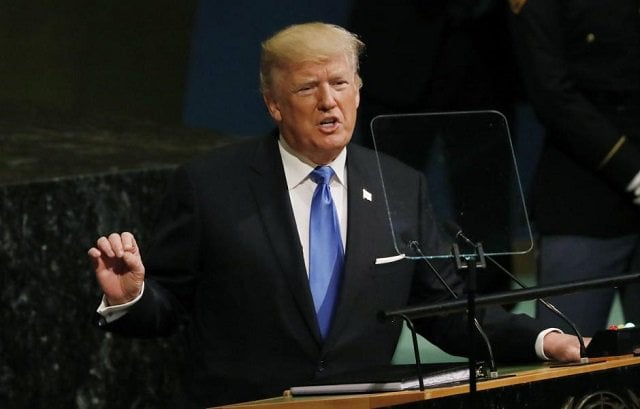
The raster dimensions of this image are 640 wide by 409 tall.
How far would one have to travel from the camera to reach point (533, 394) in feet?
9.74

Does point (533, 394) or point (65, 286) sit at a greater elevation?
point (65, 286)

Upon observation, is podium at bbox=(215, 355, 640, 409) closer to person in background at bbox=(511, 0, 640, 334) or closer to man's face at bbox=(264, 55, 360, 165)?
man's face at bbox=(264, 55, 360, 165)

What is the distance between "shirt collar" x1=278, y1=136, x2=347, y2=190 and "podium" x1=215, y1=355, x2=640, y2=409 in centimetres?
85

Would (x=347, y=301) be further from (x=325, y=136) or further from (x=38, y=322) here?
(x=38, y=322)

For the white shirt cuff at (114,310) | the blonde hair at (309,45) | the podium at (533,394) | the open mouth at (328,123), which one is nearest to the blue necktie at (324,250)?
the open mouth at (328,123)

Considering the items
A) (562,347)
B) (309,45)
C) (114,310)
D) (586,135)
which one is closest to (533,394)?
(562,347)

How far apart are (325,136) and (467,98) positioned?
6.42 feet

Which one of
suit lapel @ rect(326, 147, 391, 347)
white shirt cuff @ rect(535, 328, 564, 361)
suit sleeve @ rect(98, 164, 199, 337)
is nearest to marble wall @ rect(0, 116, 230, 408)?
suit sleeve @ rect(98, 164, 199, 337)

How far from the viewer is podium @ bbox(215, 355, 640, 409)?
2855 millimetres

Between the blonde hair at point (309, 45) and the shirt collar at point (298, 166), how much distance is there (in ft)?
0.68

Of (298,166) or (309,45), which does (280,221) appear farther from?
(309,45)

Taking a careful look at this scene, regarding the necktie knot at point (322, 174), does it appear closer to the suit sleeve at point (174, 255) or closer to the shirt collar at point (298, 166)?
the shirt collar at point (298, 166)

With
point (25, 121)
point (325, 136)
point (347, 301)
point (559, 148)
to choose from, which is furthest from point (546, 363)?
point (25, 121)

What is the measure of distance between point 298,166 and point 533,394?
1.10 metres
